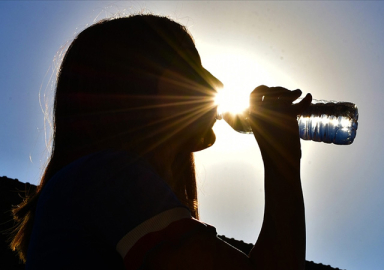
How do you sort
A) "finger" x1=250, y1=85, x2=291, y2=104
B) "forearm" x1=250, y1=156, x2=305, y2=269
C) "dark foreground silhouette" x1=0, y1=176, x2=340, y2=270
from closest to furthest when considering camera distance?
"forearm" x1=250, y1=156, x2=305, y2=269, "finger" x1=250, y1=85, x2=291, y2=104, "dark foreground silhouette" x1=0, y1=176, x2=340, y2=270

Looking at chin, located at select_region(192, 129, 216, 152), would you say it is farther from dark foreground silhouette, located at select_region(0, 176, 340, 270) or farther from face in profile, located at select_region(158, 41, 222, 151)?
dark foreground silhouette, located at select_region(0, 176, 340, 270)

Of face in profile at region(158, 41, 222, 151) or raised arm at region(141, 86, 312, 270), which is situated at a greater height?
face in profile at region(158, 41, 222, 151)

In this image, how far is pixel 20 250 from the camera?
5.13ft

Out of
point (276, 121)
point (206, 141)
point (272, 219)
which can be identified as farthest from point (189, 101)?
point (272, 219)

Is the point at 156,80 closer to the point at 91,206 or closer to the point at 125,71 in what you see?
the point at 125,71

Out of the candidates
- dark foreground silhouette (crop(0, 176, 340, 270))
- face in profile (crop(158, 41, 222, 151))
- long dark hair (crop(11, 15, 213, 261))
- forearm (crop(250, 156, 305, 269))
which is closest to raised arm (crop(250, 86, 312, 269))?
forearm (crop(250, 156, 305, 269))

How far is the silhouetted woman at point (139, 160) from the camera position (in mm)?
913

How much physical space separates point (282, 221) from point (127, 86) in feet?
2.68

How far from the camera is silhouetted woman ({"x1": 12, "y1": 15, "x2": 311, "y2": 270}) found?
91 centimetres

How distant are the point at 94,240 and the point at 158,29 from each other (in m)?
1.09

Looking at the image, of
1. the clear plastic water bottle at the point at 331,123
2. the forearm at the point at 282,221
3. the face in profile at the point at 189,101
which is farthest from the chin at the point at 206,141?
the clear plastic water bottle at the point at 331,123

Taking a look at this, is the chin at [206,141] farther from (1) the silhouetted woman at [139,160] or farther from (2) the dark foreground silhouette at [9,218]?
(2) the dark foreground silhouette at [9,218]

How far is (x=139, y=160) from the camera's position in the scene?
1.09 m

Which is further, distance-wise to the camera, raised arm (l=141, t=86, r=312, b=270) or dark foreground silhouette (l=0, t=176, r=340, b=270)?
dark foreground silhouette (l=0, t=176, r=340, b=270)
